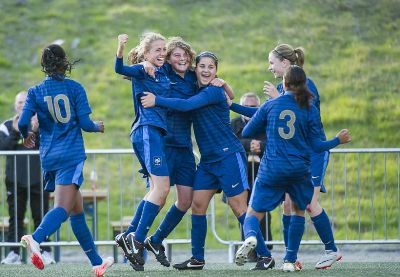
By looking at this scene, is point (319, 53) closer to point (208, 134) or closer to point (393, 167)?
point (393, 167)

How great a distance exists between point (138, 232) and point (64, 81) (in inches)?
54.3

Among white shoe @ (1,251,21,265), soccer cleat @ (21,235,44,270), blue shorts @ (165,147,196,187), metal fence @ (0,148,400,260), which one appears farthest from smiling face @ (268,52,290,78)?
white shoe @ (1,251,21,265)

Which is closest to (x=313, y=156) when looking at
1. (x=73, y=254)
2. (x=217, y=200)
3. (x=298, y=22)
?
(x=73, y=254)

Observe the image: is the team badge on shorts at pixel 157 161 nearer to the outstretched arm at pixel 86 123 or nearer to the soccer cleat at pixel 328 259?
the outstretched arm at pixel 86 123

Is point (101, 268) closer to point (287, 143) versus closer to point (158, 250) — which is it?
point (158, 250)

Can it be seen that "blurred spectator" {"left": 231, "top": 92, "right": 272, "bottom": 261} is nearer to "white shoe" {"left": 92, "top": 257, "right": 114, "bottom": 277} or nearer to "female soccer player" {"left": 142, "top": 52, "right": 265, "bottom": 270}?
Result: "female soccer player" {"left": 142, "top": 52, "right": 265, "bottom": 270}

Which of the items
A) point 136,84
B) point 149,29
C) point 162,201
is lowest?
point 162,201

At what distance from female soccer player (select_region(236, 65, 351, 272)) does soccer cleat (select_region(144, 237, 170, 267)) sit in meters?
0.97

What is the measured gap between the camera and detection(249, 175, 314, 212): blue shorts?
900 centimetres

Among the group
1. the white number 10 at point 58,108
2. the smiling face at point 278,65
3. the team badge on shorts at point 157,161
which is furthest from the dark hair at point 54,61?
the smiling face at point 278,65

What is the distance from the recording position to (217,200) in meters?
17.9

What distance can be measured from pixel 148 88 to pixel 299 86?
1.34 metres

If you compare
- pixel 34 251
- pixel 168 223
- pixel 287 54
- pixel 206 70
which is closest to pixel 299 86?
pixel 287 54

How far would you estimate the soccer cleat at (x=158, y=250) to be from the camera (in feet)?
31.6
